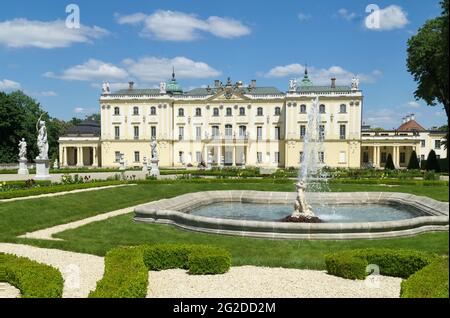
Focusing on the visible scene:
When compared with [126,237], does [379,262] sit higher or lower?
higher

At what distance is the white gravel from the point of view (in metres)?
7.96

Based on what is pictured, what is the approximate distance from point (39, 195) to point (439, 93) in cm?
3474

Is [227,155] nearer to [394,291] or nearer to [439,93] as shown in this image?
[439,93]

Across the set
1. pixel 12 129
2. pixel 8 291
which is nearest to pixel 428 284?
pixel 8 291

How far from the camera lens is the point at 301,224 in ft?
42.0

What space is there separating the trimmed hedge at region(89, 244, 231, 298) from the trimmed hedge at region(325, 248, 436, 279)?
7.44 ft

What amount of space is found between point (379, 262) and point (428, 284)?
2405mm

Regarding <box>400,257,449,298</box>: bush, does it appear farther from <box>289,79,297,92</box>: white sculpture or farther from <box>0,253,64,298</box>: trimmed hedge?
<box>289,79,297,92</box>: white sculpture

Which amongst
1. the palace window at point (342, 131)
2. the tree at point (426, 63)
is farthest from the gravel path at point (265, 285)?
the palace window at point (342, 131)

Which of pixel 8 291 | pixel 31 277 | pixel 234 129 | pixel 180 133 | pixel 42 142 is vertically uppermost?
pixel 234 129

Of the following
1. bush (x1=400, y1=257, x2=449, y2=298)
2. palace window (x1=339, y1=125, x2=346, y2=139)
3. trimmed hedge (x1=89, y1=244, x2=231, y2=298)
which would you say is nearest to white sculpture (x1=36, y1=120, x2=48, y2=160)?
trimmed hedge (x1=89, y1=244, x2=231, y2=298)

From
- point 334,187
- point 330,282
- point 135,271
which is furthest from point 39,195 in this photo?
point 334,187

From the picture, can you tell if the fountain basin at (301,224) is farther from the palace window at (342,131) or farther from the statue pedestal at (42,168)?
the palace window at (342,131)

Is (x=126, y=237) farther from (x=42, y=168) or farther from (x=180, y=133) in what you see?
(x=180, y=133)
